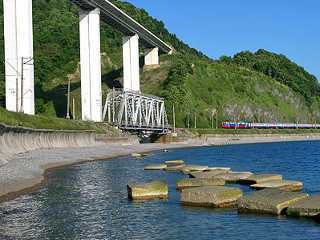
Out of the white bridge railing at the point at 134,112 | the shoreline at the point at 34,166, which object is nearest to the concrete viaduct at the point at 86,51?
the white bridge railing at the point at 134,112

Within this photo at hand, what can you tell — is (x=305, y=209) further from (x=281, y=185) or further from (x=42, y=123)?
(x=42, y=123)

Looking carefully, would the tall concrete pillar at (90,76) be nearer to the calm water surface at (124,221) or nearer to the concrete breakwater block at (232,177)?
the concrete breakwater block at (232,177)

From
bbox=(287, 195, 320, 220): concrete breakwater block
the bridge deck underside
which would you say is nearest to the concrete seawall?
bbox=(287, 195, 320, 220): concrete breakwater block

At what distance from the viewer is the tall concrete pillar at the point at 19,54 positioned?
76.1 m

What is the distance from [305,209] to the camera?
2247cm

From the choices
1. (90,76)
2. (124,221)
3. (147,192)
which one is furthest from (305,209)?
(90,76)

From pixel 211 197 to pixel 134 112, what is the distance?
4026 inches

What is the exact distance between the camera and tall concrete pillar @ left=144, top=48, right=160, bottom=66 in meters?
182

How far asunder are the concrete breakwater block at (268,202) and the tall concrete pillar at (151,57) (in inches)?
6268

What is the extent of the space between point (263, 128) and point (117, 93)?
260 ft

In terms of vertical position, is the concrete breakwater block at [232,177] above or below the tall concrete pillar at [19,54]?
below

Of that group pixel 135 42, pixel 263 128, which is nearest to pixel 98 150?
pixel 135 42

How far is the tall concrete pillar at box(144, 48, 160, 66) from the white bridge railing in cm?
3477

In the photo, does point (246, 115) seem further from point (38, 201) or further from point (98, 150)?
point (38, 201)
